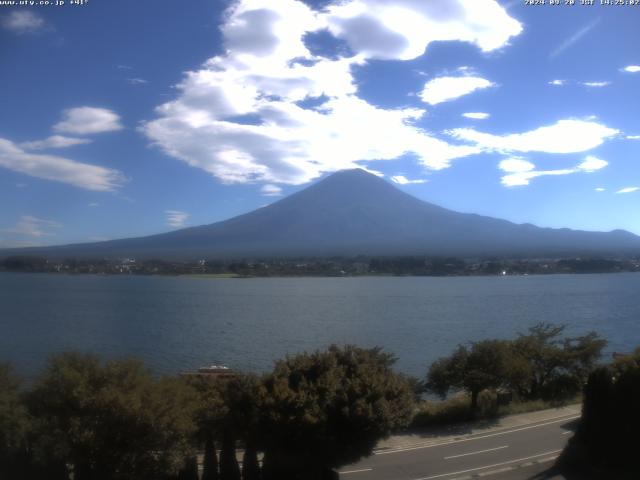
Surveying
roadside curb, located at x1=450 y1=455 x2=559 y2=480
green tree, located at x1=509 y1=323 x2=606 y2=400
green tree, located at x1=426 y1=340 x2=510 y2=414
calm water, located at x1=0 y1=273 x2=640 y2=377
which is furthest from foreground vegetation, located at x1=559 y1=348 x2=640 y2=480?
calm water, located at x1=0 y1=273 x2=640 y2=377

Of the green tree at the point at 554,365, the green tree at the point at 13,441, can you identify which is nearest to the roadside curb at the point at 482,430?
the green tree at the point at 554,365

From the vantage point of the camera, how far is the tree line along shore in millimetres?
6188

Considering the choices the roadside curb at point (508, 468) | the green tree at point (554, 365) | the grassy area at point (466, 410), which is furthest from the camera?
the green tree at point (554, 365)

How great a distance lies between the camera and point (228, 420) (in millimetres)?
6922

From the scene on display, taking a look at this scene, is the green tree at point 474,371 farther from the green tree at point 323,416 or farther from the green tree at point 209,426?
the green tree at point 209,426

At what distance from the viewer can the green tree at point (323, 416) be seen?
664cm

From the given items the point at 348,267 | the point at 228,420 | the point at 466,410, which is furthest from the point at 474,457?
the point at 348,267

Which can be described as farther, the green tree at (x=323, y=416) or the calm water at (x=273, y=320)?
the calm water at (x=273, y=320)

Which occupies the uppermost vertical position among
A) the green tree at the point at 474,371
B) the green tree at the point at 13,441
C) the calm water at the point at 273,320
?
the green tree at the point at 13,441

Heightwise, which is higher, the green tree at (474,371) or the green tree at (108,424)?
the green tree at (108,424)

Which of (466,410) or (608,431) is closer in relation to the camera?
(608,431)

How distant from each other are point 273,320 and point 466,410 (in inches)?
774

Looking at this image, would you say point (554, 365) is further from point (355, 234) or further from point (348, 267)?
point (355, 234)

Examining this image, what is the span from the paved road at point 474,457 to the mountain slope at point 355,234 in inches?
3185
